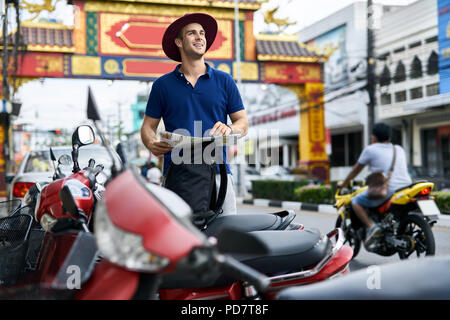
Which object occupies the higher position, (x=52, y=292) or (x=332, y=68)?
(x=332, y=68)

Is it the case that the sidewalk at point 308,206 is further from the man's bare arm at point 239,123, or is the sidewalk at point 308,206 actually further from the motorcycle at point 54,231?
the motorcycle at point 54,231

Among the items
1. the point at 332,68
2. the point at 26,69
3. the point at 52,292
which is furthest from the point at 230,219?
the point at 332,68

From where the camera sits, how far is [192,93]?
2498 millimetres

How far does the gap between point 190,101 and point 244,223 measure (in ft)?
Answer: 2.37

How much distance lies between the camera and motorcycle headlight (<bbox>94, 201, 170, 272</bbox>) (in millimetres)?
1204

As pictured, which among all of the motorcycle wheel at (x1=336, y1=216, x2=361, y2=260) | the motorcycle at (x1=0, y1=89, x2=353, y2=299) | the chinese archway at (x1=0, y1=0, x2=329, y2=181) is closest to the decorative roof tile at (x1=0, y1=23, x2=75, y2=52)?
the chinese archway at (x1=0, y1=0, x2=329, y2=181)

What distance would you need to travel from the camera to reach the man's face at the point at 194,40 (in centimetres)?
246

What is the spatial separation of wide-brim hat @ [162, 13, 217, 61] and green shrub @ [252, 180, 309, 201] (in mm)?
11872

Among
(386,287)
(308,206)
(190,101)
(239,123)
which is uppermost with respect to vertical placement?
(190,101)

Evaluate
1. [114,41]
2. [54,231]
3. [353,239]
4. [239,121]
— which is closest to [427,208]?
[353,239]

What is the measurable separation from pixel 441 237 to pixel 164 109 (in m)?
5.27

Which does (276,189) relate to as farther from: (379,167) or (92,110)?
(92,110)

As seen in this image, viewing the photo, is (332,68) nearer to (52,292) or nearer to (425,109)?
(425,109)

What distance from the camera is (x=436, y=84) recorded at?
70.5 ft
